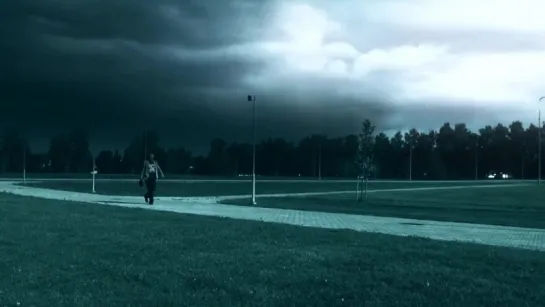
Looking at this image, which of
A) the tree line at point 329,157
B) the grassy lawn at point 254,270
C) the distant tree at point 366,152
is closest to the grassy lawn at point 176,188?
the distant tree at point 366,152

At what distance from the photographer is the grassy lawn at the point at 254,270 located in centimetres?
861

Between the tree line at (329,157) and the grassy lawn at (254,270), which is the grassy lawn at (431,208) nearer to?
the grassy lawn at (254,270)

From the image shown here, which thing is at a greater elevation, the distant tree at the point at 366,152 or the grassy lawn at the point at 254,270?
the distant tree at the point at 366,152

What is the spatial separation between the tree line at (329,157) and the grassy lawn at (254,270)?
114m

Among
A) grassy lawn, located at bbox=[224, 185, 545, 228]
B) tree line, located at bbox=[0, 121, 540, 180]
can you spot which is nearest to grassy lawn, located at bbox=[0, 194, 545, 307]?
grassy lawn, located at bbox=[224, 185, 545, 228]

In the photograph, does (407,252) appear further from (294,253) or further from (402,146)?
(402,146)

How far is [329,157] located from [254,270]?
139 metres

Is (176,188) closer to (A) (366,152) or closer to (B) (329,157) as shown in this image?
(A) (366,152)

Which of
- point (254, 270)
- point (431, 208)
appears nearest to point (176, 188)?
point (431, 208)

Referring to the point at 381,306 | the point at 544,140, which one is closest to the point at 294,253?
the point at 381,306

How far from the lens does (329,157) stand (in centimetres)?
14888

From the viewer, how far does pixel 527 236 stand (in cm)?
1848

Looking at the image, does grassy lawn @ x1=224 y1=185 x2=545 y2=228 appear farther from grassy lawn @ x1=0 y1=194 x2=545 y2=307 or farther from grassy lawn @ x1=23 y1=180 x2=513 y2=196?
grassy lawn @ x1=0 y1=194 x2=545 y2=307

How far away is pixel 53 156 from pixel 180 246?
433ft
